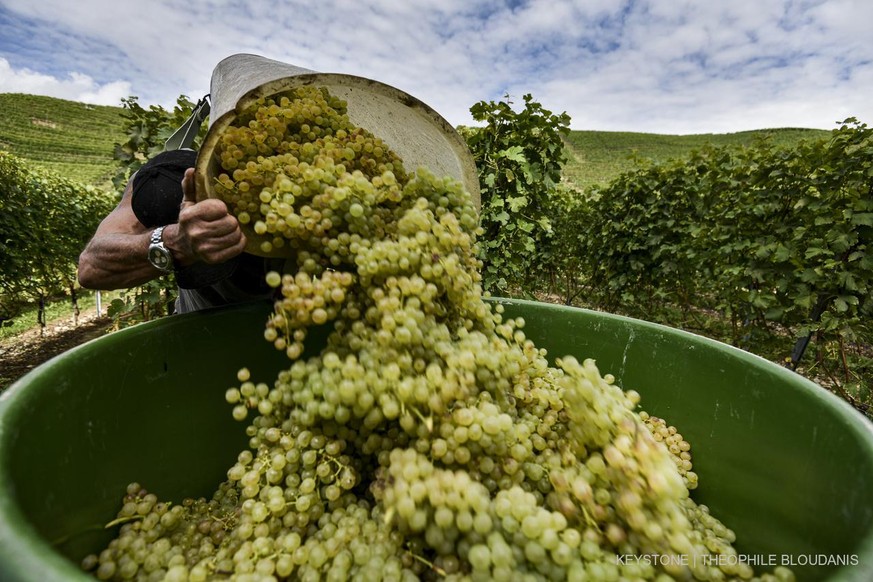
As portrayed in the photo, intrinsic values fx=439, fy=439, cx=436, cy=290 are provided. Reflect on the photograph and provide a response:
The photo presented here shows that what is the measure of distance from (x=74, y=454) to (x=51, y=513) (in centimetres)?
18

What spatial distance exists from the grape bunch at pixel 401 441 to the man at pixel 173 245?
4.9 inches

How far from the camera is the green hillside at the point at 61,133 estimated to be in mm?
44044

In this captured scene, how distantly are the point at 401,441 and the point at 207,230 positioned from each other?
35.9 inches

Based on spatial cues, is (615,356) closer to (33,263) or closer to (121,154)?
(121,154)

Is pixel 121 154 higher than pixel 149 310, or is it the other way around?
pixel 121 154

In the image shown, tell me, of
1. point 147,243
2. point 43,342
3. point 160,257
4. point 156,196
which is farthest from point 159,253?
point 43,342

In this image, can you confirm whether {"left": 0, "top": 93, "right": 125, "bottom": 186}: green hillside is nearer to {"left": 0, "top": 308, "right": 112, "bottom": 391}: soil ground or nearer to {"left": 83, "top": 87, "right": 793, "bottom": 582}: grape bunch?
{"left": 0, "top": 308, "right": 112, "bottom": 391}: soil ground

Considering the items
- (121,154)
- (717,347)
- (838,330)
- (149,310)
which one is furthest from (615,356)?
(149,310)

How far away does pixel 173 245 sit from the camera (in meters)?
1.59

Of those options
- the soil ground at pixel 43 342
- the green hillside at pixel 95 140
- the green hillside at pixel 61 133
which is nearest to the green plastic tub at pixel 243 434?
the soil ground at pixel 43 342

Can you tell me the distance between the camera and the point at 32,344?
344 inches

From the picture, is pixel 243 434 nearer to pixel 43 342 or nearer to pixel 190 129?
pixel 190 129

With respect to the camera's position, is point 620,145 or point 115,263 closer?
point 115,263

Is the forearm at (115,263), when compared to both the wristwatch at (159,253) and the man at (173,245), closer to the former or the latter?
the man at (173,245)
